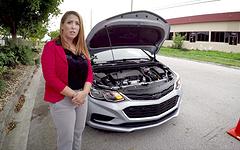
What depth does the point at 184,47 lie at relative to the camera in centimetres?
2992

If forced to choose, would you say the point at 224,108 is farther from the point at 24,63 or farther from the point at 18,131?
the point at 24,63

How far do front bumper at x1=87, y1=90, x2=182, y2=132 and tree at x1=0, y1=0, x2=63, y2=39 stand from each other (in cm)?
789

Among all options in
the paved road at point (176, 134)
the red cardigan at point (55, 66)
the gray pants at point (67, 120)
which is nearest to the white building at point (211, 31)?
the paved road at point (176, 134)

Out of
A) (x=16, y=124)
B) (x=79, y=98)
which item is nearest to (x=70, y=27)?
(x=79, y=98)

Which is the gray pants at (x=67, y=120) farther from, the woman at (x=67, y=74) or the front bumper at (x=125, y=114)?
the front bumper at (x=125, y=114)

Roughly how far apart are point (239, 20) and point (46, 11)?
751 inches

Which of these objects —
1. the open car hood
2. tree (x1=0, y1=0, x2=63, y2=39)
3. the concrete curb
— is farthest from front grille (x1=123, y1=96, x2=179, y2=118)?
tree (x1=0, y1=0, x2=63, y2=39)

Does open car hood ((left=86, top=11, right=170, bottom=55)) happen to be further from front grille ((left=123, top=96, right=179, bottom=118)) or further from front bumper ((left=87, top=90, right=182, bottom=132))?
front grille ((left=123, top=96, right=179, bottom=118))

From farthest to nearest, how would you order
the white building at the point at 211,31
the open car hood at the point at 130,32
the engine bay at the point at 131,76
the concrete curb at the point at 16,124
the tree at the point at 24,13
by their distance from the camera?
the white building at the point at 211,31
the tree at the point at 24,13
the open car hood at the point at 130,32
the engine bay at the point at 131,76
the concrete curb at the point at 16,124

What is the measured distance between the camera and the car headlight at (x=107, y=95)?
334cm

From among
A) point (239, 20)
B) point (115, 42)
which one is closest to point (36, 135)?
point (115, 42)

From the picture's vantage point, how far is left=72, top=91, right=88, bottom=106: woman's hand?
2334mm

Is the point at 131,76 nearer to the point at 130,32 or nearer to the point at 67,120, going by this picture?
the point at 130,32

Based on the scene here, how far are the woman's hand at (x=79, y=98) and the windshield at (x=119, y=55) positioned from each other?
210 cm
